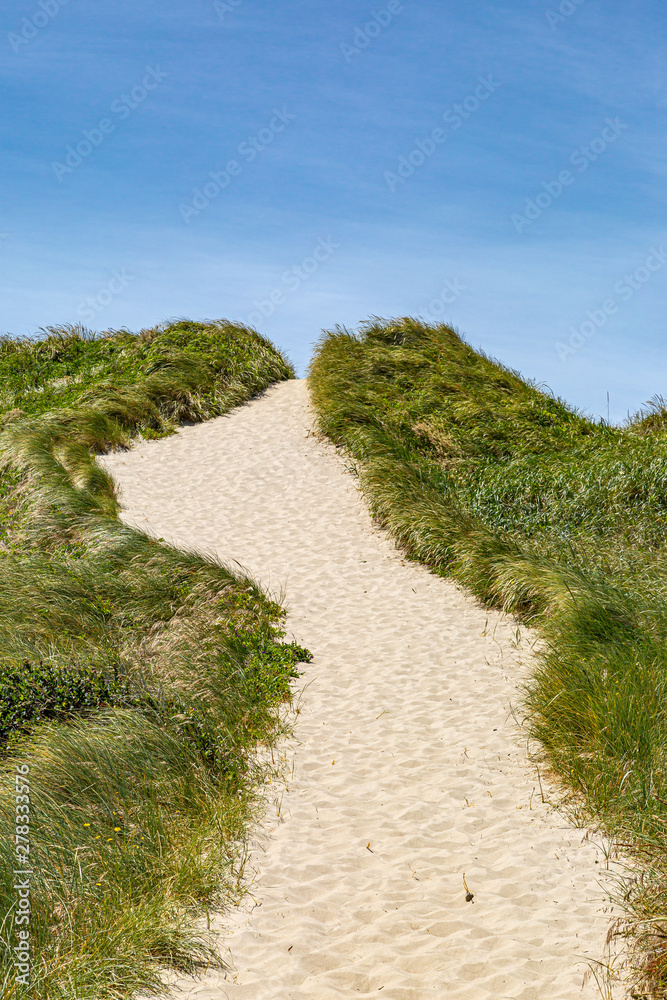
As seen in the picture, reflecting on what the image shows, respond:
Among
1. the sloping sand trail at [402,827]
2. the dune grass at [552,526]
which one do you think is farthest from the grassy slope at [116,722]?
the dune grass at [552,526]

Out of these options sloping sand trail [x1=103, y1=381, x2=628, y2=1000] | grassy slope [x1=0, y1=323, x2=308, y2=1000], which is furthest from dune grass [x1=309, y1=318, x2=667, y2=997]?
grassy slope [x1=0, y1=323, x2=308, y2=1000]

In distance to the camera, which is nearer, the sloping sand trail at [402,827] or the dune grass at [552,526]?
the sloping sand trail at [402,827]

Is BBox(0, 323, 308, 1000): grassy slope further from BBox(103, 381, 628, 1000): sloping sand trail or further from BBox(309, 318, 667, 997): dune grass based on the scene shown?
BBox(309, 318, 667, 997): dune grass

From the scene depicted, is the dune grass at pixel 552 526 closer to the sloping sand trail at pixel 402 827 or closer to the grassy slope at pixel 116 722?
the sloping sand trail at pixel 402 827

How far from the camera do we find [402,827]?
555 cm

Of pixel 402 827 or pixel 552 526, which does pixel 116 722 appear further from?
pixel 552 526

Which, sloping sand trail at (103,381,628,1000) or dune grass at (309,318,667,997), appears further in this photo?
dune grass at (309,318,667,997)

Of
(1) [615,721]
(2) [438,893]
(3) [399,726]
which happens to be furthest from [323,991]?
(3) [399,726]

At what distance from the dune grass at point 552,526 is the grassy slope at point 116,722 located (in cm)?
247

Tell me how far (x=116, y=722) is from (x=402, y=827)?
7.36ft

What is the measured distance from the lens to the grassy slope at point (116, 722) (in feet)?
13.3

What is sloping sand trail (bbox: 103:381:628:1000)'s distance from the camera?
4.09 m

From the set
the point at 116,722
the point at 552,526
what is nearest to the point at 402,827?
the point at 116,722

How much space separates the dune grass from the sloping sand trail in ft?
1.24
